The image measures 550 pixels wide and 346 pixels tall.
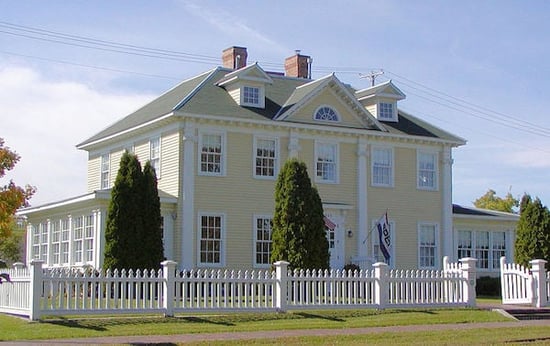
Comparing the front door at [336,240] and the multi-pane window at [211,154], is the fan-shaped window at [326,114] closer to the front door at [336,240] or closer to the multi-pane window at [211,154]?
the front door at [336,240]

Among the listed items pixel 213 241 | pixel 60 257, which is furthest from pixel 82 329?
pixel 60 257

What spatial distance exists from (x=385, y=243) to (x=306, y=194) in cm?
764

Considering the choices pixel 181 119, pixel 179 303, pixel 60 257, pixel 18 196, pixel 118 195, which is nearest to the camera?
pixel 18 196

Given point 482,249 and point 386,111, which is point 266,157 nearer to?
point 386,111

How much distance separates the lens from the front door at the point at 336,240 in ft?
117

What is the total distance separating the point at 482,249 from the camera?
135 feet

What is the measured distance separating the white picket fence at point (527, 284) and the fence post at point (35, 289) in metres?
14.6

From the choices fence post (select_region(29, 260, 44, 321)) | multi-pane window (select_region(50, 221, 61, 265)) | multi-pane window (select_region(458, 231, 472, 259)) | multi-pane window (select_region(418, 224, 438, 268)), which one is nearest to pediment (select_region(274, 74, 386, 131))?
multi-pane window (select_region(418, 224, 438, 268))

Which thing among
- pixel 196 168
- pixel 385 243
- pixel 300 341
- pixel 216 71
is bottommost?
pixel 300 341

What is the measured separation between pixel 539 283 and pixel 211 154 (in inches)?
499

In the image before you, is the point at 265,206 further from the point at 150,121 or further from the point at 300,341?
the point at 300,341

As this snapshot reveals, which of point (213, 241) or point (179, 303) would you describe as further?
point (213, 241)

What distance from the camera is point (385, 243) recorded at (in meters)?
34.3

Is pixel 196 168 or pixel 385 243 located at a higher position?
pixel 196 168
